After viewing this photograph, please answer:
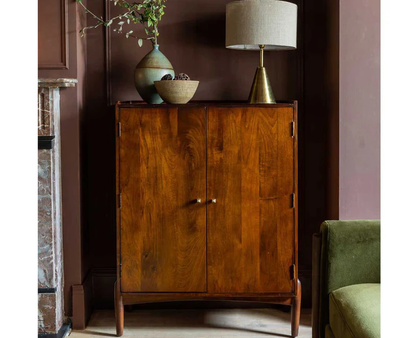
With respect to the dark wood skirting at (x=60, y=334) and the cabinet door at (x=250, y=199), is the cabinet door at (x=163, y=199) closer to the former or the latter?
the cabinet door at (x=250, y=199)

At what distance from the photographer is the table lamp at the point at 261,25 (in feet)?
8.70

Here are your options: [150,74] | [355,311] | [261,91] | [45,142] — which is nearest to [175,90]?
[150,74]

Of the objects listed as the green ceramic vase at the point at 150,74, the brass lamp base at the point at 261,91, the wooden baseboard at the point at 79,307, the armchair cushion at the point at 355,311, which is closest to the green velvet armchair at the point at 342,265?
the armchair cushion at the point at 355,311

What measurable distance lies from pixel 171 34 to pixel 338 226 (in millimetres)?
1678

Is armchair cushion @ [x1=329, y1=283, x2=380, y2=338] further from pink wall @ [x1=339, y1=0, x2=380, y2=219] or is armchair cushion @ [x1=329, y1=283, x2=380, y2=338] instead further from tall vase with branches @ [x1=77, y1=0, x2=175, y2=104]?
tall vase with branches @ [x1=77, y1=0, x2=175, y2=104]

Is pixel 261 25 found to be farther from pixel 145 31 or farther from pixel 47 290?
pixel 47 290

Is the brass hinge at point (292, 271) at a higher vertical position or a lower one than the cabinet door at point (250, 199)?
lower

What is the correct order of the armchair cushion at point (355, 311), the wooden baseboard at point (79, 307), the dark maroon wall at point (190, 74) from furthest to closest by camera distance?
the dark maroon wall at point (190, 74)
the wooden baseboard at point (79, 307)
the armchair cushion at point (355, 311)

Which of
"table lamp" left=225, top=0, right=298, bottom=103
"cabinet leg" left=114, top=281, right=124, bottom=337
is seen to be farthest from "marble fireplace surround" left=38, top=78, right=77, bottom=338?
"table lamp" left=225, top=0, right=298, bottom=103

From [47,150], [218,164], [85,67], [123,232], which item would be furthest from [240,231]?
[85,67]

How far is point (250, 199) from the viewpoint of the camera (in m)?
2.65

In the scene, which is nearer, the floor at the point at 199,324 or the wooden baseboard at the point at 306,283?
the floor at the point at 199,324

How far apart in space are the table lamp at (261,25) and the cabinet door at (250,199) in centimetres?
23

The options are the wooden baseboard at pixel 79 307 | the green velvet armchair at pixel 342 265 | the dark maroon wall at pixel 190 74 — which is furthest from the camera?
the dark maroon wall at pixel 190 74
